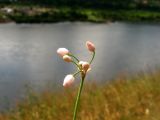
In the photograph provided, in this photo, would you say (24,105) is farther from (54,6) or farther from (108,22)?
(54,6)

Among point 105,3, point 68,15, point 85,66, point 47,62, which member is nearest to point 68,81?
point 85,66

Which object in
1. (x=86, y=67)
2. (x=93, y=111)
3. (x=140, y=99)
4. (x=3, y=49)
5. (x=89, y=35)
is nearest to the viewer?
(x=86, y=67)

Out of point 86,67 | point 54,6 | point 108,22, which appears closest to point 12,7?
point 54,6

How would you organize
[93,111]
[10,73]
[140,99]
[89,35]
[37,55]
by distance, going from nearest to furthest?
[93,111] < [140,99] < [10,73] < [37,55] < [89,35]

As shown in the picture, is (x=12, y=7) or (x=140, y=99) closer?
(x=140, y=99)

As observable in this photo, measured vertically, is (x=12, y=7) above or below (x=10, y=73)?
below

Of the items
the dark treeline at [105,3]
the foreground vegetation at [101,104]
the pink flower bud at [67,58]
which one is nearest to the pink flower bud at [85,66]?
the pink flower bud at [67,58]

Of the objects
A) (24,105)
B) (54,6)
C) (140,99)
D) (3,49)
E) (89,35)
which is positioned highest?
(140,99)
